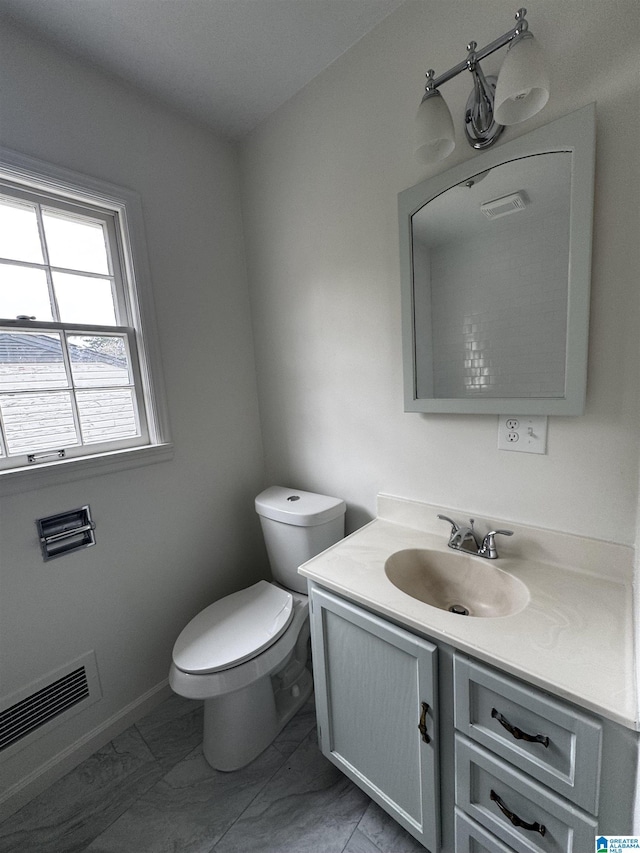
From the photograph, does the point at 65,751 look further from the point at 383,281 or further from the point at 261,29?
the point at 261,29

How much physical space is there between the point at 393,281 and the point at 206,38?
3.38ft

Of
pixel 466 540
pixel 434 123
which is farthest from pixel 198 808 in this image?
pixel 434 123

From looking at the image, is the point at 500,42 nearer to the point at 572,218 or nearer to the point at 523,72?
the point at 523,72

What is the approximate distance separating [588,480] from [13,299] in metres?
1.89

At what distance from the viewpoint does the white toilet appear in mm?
1160

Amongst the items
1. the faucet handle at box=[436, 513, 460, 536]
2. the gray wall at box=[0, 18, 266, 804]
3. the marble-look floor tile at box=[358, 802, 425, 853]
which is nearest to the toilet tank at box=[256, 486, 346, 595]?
the gray wall at box=[0, 18, 266, 804]

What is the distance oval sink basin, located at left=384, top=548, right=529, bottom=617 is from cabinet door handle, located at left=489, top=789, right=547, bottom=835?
1.27 feet

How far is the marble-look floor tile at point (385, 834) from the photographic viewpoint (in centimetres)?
101

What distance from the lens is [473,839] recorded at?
2.68 ft

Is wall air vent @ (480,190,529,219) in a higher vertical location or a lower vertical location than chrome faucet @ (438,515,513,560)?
higher

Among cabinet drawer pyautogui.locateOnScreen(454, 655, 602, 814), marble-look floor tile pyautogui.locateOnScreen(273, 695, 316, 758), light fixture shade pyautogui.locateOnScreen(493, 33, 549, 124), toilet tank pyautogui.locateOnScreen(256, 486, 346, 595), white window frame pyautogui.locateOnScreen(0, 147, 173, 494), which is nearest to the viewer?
cabinet drawer pyautogui.locateOnScreen(454, 655, 602, 814)

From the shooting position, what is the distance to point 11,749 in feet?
3.81

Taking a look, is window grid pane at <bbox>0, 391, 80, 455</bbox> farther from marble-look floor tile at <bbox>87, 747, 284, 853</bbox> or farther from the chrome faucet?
the chrome faucet

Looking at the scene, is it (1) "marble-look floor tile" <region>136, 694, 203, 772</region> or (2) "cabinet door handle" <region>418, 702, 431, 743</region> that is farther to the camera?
(1) "marble-look floor tile" <region>136, 694, 203, 772</region>
